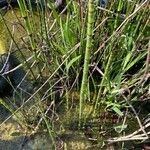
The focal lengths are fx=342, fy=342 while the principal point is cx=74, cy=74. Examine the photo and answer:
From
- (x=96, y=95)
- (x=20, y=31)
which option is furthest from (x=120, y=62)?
(x=20, y=31)

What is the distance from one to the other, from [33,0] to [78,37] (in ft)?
2.18

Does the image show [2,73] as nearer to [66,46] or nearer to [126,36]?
[66,46]

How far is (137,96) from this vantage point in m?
1.48

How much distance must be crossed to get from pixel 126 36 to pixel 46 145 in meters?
0.60

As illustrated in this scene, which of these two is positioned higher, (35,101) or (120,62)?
(120,62)

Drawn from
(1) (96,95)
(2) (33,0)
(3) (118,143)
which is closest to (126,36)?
(1) (96,95)

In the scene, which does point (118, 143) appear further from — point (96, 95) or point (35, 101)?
point (35, 101)

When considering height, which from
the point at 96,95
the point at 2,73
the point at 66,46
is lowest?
the point at 96,95

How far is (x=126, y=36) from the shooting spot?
1409mm

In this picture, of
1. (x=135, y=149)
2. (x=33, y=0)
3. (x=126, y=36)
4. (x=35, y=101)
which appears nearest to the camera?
(x=126, y=36)

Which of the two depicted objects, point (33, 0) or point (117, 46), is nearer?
point (117, 46)

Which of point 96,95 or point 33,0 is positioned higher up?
point 33,0

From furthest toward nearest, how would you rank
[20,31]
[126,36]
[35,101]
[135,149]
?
[20,31], [35,101], [135,149], [126,36]

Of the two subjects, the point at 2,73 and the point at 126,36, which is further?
the point at 2,73
